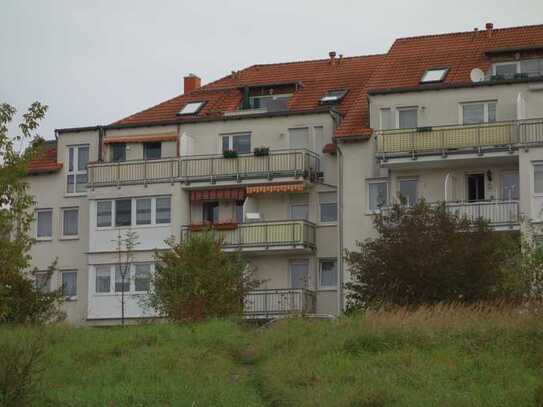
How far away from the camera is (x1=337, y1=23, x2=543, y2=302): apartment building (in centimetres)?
5531

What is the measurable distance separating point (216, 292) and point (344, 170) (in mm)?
15374

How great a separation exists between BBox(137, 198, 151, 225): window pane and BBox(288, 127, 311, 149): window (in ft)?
21.9

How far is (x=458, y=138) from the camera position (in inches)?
2224

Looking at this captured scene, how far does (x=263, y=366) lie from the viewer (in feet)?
109

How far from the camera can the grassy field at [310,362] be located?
95.0 ft

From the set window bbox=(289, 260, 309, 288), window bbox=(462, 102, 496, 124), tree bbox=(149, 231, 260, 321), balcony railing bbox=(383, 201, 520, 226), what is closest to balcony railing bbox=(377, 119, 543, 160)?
window bbox=(462, 102, 496, 124)

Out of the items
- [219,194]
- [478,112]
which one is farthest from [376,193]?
[219,194]

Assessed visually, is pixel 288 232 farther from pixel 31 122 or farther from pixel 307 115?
pixel 31 122

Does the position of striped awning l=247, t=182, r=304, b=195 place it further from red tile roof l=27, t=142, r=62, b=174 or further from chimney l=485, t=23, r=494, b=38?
chimney l=485, t=23, r=494, b=38

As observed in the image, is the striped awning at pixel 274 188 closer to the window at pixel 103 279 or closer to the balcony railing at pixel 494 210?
the window at pixel 103 279

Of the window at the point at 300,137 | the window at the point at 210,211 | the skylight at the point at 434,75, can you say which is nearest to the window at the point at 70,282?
the window at the point at 210,211

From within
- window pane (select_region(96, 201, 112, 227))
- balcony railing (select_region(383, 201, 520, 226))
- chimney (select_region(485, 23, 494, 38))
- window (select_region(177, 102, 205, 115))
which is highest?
chimney (select_region(485, 23, 494, 38))

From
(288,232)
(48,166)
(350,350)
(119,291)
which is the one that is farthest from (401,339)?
(48,166)

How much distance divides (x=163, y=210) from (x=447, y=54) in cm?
1384
